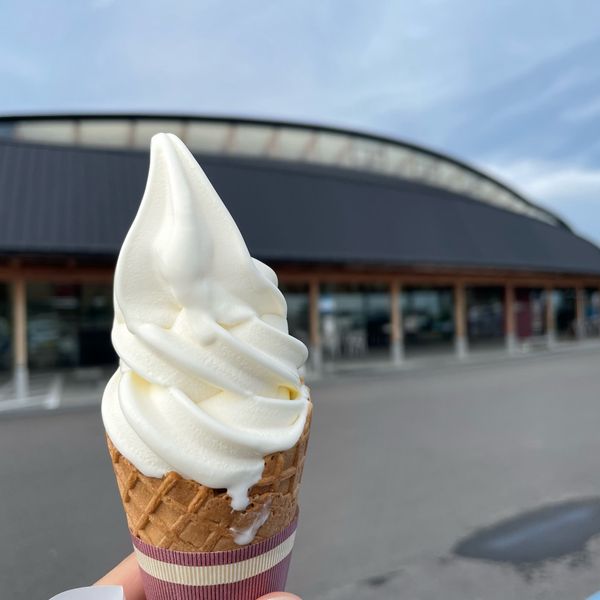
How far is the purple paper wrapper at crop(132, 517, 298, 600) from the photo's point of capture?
1694 mm

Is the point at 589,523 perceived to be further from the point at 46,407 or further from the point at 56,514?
the point at 46,407

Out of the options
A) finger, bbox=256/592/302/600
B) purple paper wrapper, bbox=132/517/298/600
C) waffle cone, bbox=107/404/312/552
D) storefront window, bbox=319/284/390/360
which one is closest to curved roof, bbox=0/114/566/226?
storefront window, bbox=319/284/390/360

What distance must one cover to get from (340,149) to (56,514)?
777 inches

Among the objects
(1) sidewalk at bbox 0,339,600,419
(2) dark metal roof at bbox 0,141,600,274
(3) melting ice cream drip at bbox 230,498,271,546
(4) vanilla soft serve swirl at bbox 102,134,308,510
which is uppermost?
(2) dark metal roof at bbox 0,141,600,274

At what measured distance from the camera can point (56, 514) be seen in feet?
15.8

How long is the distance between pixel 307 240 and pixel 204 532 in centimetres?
1119

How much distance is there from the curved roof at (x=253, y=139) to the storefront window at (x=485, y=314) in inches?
256

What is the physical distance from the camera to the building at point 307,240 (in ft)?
35.1

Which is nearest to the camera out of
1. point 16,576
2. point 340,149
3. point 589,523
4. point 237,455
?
point 237,455

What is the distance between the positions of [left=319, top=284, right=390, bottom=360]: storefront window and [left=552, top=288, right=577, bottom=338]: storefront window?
13.0 meters

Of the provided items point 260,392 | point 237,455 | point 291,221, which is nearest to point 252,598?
point 237,455

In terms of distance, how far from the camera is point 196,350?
1785 mm

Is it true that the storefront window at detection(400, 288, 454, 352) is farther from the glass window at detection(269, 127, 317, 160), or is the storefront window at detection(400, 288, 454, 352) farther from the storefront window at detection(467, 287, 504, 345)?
the glass window at detection(269, 127, 317, 160)

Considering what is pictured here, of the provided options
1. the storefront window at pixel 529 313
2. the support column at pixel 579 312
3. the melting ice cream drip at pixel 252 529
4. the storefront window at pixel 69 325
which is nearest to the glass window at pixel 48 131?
the storefront window at pixel 69 325
